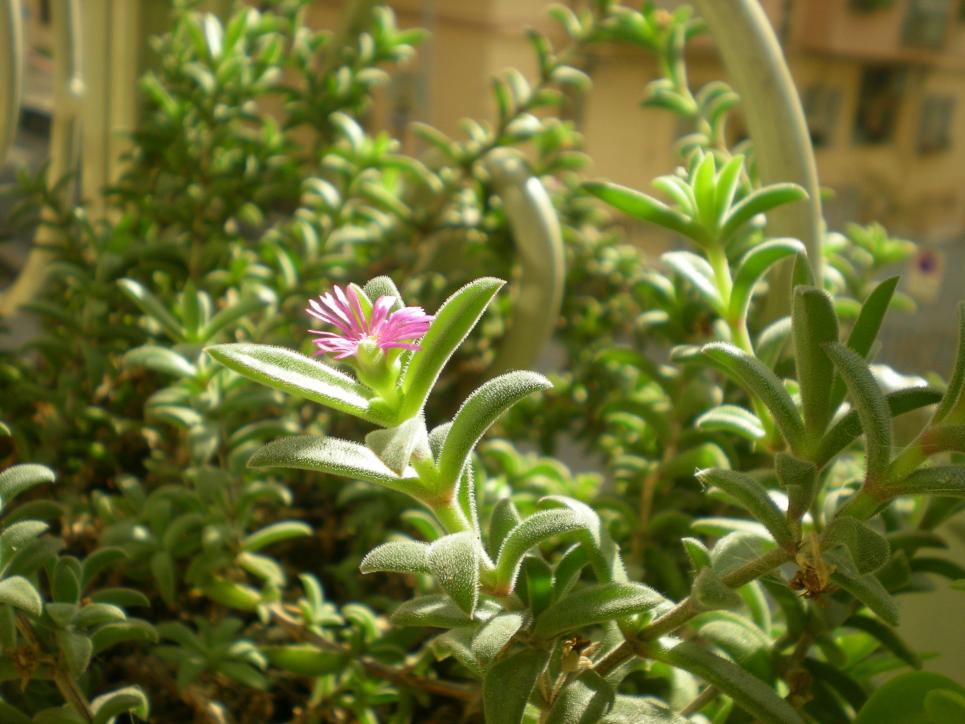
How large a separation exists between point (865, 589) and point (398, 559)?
0.13 meters

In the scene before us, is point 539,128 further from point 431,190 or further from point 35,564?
point 35,564

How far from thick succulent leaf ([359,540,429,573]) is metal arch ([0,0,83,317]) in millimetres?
450

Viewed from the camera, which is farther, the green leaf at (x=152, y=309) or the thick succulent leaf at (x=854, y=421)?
the green leaf at (x=152, y=309)

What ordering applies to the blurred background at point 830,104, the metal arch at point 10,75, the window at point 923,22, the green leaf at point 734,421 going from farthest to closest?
the window at point 923,22 → the blurred background at point 830,104 → the metal arch at point 10,75 → the green leaf at point 734,421

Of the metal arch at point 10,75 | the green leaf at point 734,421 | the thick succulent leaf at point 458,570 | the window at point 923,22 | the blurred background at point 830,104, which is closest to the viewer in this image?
the thick succulent leaf at point 458,570

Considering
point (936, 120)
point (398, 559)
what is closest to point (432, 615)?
point (398, 559)

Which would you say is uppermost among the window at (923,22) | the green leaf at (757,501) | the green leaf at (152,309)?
the window at (923,22)

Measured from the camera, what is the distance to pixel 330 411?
591 millimetres

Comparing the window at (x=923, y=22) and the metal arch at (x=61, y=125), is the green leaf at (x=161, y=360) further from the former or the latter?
the window at (x=923, y=22)

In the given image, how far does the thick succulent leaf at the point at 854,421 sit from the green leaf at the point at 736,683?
0.07 metres

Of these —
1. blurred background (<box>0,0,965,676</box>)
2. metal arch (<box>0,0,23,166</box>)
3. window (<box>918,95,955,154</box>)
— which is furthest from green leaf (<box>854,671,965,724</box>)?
window (<box>918,95,955,154</box>)

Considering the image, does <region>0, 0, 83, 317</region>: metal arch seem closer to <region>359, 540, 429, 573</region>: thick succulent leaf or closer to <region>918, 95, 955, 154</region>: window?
<region>359, 540, 429, 573</region>: thick succulent leaf

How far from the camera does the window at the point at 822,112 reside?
59.8 inches

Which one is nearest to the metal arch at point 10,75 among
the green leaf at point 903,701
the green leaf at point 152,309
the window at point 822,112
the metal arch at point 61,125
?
the metal arch at point 61,125
